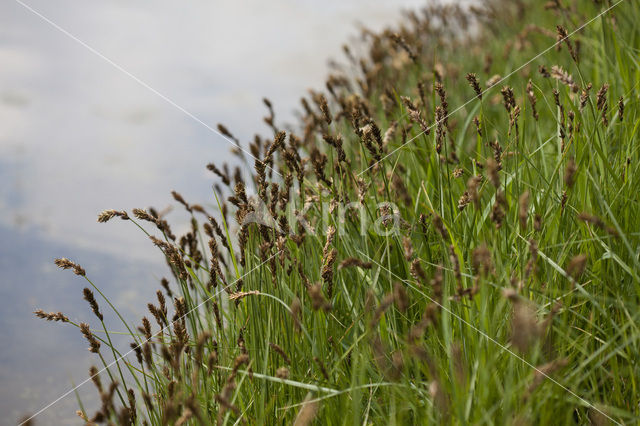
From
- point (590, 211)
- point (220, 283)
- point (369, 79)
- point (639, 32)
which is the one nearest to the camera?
point (590, 211)

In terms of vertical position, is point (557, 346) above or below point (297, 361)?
below

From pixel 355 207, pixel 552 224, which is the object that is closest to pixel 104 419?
pixel 355 207

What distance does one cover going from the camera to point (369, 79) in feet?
13.5

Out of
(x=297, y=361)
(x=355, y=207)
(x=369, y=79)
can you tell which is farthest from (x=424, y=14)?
(x=297, y=361)

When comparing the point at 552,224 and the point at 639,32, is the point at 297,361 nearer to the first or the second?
the point at 552,224

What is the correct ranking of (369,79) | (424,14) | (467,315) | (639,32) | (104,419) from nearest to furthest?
(104,419) → (467,315) → (639,32) → (369,79) → (424,14)

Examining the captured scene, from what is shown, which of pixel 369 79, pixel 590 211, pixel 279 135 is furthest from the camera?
pixel 369 79

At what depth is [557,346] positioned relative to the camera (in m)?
1.63

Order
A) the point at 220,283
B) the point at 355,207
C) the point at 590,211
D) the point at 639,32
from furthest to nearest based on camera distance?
the point at 639,32 → the point at 220,283 → the point at 355,207 → the point at 590,211

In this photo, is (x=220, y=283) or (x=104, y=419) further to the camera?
(x=220, y=283)

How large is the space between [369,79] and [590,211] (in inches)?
98.1

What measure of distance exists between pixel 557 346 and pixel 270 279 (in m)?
0.95

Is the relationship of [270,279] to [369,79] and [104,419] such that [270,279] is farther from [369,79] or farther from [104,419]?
[369,79]

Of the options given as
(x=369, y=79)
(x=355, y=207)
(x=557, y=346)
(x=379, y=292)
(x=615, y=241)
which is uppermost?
(x=369, y=79)
